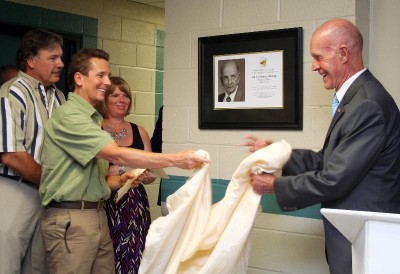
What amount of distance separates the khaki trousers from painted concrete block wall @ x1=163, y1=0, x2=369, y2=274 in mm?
882

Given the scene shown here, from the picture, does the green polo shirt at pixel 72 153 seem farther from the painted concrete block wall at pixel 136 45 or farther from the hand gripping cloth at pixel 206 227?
the painted concrete block wall at pixel 136 45

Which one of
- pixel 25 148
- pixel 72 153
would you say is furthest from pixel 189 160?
pixel 25 148

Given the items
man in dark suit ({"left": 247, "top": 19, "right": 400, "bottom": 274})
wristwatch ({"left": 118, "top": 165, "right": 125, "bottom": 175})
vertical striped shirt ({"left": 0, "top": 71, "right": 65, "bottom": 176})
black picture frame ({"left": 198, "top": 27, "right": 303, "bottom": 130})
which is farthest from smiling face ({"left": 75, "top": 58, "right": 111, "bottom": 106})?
man in dark suit ({"left": 247, "top": 19, "right": 400, "bottom": 274})

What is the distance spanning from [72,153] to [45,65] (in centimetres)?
65

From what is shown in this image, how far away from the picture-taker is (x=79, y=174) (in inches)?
106

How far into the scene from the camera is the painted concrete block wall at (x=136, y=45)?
4746 millimetres

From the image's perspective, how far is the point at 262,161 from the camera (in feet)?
7.57

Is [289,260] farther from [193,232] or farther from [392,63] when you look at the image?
[392,63]

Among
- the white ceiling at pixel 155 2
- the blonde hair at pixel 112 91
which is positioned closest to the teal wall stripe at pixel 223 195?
the blonde hair at pixel 112 91

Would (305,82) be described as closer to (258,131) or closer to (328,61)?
(258,131)

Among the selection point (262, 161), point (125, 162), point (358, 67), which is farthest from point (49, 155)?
point (358, 67)

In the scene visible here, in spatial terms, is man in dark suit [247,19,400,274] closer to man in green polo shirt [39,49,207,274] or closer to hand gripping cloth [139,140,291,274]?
hand gripping cloth [139,140,291,274]

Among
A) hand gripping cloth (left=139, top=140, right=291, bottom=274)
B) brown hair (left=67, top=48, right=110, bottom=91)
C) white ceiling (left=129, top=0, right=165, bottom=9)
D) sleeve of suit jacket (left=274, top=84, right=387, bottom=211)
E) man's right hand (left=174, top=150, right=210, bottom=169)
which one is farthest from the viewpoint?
white ceiling (left=129, top=0, right=165, bottom=9)

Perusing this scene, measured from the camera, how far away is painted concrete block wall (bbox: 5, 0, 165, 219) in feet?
15.6
